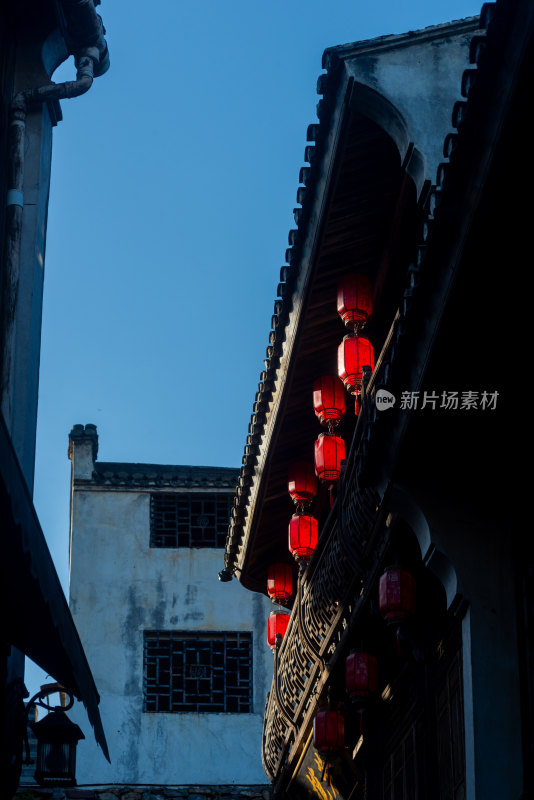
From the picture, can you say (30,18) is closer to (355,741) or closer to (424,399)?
(424,399)

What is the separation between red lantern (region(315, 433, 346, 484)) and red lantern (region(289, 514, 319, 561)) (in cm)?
203

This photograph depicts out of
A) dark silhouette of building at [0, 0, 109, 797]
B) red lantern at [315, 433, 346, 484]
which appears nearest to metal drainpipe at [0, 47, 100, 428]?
dark silhouette of building at [0, 0, 109, 797]

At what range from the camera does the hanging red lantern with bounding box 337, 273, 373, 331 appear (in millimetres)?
14586

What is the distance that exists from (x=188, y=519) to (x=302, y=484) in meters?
14.6

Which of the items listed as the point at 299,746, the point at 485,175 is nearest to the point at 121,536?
the point at 299,746

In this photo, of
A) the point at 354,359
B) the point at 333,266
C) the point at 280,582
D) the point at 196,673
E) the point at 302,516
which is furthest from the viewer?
the point at 196,673

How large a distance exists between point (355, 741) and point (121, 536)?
635 inches

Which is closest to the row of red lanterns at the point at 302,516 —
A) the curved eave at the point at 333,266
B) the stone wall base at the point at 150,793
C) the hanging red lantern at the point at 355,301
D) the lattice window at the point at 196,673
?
the curved eave at the point at 333,266

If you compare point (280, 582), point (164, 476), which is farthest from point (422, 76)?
point (164, 476)

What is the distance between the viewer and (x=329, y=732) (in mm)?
15805

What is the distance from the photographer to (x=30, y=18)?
13.0 meters

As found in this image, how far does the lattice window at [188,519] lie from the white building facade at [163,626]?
22mm

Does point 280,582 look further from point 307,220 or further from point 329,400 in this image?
point 307,220

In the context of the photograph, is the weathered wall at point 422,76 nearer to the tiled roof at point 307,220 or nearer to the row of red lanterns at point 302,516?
the tiled roof at point 307,220
